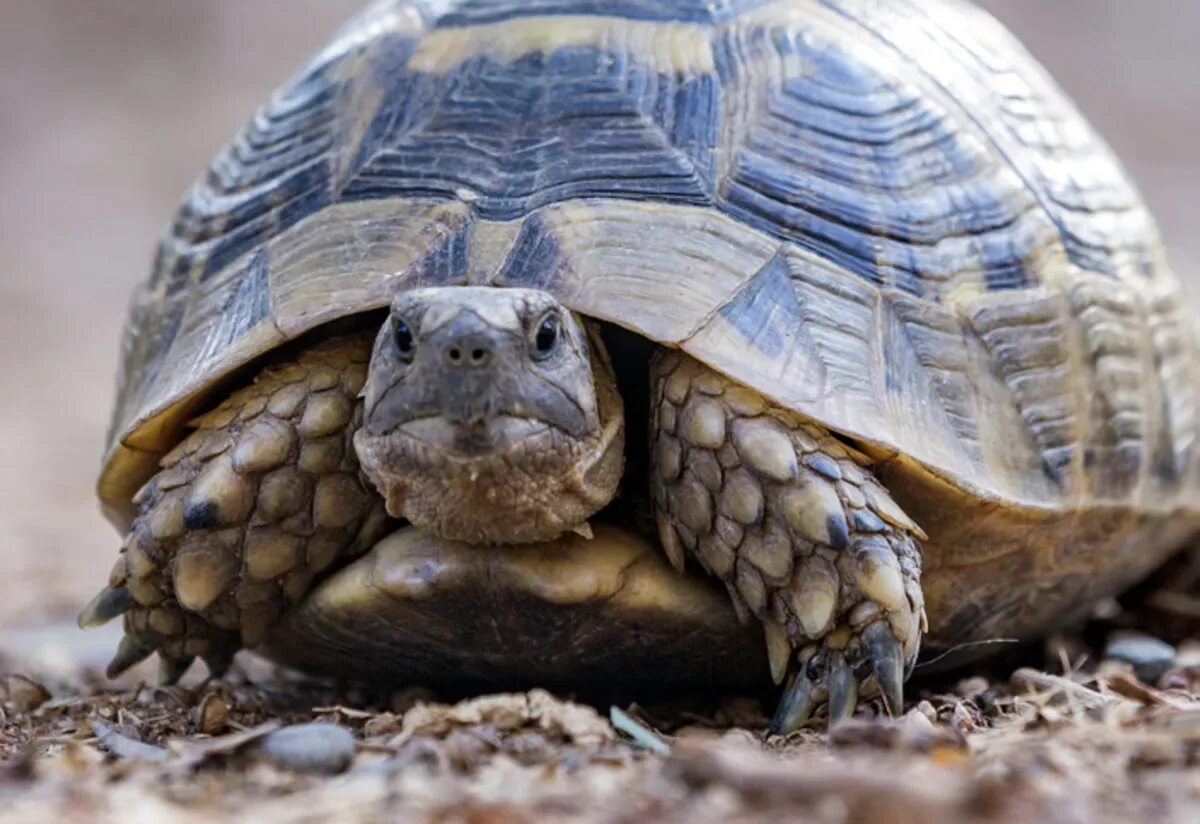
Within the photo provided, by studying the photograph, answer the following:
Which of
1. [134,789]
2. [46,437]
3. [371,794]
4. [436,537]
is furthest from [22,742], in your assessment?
[46,437]

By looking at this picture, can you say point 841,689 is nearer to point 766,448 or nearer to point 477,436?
point 766,448

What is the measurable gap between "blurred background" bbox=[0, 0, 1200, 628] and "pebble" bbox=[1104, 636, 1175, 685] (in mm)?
7714

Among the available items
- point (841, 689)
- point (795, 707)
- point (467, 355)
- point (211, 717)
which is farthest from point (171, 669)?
point (841, 689)

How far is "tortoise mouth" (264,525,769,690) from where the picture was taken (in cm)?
359

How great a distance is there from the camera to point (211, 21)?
1941cm

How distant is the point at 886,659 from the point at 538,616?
767 millimetres

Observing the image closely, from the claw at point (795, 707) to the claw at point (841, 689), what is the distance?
2.5 inches

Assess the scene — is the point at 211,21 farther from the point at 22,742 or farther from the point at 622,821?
the point at 622,821

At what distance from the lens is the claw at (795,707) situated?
347 cm

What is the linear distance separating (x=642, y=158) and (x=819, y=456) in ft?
2.88

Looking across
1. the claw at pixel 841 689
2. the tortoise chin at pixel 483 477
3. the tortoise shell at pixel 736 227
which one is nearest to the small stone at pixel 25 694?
the tortoise shell at pixel 736 227

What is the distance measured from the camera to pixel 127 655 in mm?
4160

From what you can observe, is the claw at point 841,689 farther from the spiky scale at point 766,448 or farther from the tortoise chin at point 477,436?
the tortoise chin at point 477,436

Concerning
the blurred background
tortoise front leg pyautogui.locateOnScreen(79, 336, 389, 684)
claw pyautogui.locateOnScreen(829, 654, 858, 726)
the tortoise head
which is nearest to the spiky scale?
the tortoise head
